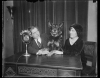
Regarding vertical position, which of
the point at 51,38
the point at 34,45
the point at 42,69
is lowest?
the point at 42,69

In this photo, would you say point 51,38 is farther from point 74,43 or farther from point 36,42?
point 74,43

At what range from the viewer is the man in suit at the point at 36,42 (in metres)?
2.80

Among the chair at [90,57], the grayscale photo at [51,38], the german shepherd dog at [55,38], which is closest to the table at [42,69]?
the grayscale photo at [51,38]

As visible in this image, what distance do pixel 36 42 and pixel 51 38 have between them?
37cm

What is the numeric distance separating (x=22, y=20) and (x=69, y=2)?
1.57 m

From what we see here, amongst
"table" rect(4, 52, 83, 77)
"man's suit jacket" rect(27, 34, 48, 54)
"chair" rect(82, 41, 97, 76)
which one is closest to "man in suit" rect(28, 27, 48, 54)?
"man's suit jacket" rect(27, 34, 48, 54)

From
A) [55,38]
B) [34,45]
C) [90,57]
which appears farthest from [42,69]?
[90,57]

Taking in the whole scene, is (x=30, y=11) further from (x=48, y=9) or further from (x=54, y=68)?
(x=54, y=68)

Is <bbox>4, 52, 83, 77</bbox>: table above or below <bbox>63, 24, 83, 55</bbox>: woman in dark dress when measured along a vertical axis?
below

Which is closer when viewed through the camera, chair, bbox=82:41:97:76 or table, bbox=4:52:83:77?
table, bbox=4:52:83:77

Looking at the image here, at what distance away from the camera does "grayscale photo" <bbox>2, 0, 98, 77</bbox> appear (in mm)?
2002

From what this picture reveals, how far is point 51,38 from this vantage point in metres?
2.96

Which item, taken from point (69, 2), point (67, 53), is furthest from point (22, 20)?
point (67, 53)

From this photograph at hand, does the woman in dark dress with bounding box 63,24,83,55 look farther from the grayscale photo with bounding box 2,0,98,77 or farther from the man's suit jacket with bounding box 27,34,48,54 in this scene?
the man's suit jacket with bounding box 27,34,48,54
